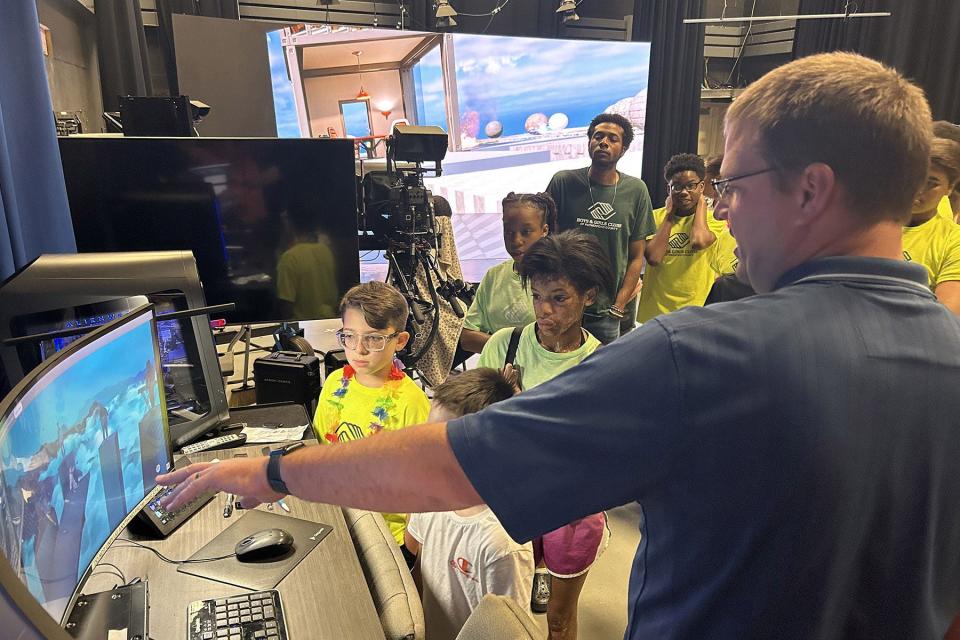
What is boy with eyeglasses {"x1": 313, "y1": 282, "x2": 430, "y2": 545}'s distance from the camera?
5.51ft

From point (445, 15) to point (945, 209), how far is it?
3.50 meters

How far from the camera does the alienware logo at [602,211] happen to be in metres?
2.95

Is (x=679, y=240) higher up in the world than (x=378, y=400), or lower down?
higher up

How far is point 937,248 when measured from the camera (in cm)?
207

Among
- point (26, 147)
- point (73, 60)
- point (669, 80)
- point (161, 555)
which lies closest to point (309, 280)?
point (26, 147)

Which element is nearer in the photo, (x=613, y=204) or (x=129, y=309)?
(x=129, y=309)

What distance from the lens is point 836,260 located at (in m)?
0.69

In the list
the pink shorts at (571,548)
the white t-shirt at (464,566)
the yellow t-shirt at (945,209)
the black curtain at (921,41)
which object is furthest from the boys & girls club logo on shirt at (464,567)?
the black curtain at (921,41)

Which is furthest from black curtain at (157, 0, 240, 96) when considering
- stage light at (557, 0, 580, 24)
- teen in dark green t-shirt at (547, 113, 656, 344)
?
teen in dark green t-shirt at (547, 113, 656, 344)

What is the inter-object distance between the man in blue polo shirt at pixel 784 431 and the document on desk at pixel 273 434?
37.6 inches

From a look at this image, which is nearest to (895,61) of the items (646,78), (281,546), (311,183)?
(646,78)

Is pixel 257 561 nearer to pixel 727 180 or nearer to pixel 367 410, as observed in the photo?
pixel 367 410

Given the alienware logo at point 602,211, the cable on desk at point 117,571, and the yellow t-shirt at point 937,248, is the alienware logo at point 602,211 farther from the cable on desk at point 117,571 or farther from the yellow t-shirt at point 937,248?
the cable on desk at point 117,571

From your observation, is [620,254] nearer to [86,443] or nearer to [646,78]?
[646,78]
